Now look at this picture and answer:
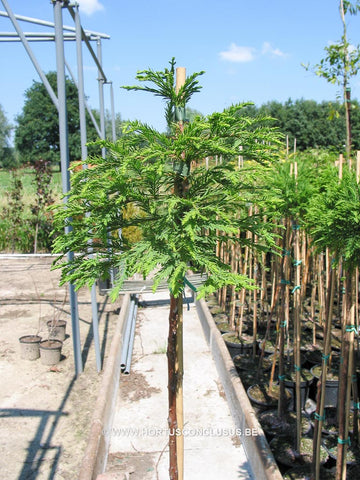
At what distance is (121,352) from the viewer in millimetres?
5574

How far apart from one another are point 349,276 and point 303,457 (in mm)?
1782

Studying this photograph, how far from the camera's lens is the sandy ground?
3.79 m

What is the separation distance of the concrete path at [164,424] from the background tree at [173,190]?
197 cm

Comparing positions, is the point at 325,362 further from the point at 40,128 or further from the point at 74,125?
the point at 40,128

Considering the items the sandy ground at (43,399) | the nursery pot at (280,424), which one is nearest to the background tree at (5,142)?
the sandy ground at (43,399)

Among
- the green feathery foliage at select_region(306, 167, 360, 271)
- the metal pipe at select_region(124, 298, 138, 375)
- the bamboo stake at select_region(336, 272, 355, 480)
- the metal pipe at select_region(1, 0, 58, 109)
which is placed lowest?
the metal pipe at select_region(124, 298, 138, 375)

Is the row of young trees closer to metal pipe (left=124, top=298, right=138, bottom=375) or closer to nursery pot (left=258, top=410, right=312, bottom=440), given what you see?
metal pipe (left=124, top=298, right=138, bottom=375)

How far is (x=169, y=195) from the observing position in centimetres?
222

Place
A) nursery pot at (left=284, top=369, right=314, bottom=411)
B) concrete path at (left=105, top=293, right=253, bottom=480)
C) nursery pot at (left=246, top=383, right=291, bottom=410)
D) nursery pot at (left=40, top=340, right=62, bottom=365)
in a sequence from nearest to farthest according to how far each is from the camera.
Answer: concrete path at (left=105, top=293, right=253, bottom=480) < nursery pot at (left=246, top=383, right=291, bottom=410) < nursery pot at (left=284, top=369, right=314, bottom=411) < nursery pot at (left=40, top=340, right=62, bottom=365)

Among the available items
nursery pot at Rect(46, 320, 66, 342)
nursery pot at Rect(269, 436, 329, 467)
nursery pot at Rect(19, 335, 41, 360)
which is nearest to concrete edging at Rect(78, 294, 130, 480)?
nursery pot at Rect(19, 335, 41, 360)

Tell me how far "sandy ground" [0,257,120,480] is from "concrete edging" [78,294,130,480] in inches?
11.6

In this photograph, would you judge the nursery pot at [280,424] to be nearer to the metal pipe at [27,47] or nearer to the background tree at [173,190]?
the background tree at [173,190]

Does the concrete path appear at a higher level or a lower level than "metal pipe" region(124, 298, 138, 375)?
lower

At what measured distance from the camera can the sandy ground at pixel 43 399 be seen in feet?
12.5
